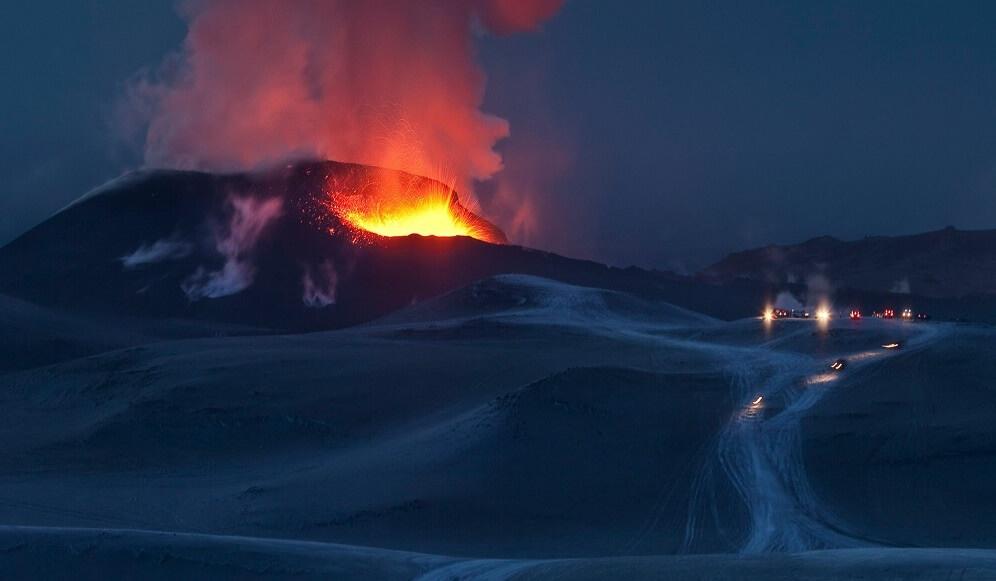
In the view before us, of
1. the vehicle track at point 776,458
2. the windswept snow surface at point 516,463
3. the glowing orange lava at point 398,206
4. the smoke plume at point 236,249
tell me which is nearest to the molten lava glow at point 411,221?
the glowing orange lava at point 398,206

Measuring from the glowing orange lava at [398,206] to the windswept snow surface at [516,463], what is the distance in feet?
117

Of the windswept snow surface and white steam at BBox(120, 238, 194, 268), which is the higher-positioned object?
white steam at BBox(120, 238, 194, 268)

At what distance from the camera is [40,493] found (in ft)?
77.0

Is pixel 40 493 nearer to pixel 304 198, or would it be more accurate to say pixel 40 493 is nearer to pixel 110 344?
pixel 110 344

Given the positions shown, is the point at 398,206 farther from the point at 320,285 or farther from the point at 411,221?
the point at 320,285

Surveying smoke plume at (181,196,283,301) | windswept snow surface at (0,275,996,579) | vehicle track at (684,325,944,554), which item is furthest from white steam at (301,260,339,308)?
vehicle track at (684,325,944,554)

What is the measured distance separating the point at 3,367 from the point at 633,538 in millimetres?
33701

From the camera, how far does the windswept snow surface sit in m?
13.6

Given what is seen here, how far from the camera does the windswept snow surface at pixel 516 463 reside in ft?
44.5

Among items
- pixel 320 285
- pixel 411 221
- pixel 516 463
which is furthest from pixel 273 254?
pixel 516 463

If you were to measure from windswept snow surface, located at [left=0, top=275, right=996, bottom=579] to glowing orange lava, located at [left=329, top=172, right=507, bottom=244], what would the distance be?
35.6 metres

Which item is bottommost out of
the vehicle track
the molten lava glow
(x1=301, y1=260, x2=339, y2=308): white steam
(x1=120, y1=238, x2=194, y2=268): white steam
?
the vehicle track

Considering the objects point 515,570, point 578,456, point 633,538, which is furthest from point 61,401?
point 515,570

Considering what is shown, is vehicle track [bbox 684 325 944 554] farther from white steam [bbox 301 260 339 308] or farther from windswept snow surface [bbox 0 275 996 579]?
white steam [bbox 301 260 339 308]
